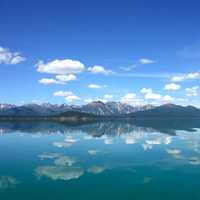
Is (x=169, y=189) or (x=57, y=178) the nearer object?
(x=169, y=189)

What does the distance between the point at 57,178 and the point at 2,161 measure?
42.1ft

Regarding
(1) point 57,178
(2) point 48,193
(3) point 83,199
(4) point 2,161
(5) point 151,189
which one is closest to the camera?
(3) point 83,199

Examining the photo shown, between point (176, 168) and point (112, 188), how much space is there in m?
11.7

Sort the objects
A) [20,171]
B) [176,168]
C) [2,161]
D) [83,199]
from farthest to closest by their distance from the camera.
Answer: [2,161] < [176,168] < [20,171] < [83,199]

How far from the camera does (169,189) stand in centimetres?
2572

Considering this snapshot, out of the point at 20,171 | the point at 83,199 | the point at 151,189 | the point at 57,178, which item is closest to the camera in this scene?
the point at 83,199

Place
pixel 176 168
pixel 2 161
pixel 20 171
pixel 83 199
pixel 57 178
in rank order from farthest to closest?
pixel 2 161 → pixel 176 168 → pixel 20 171 → pixel 57 178 → pixel 83 199

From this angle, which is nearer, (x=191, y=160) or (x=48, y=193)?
(x=48, y=193)

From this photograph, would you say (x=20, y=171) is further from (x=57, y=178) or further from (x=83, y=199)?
(x=83, y=199)

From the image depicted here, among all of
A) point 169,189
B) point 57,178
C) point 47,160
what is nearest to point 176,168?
point 169,189

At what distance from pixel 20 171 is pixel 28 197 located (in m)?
10.3

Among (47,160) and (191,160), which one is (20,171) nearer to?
(47,160)

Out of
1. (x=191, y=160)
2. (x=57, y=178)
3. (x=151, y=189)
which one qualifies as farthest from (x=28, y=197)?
(x=191, y=160)

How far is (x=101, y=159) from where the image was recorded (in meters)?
41.1
